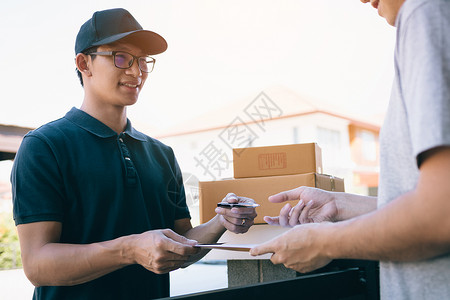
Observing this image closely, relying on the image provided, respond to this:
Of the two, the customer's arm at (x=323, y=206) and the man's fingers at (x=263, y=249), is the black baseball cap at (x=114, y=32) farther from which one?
the man's fingers at (x=263, y=249)

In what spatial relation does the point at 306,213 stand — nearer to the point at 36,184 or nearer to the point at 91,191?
the point at 91,191

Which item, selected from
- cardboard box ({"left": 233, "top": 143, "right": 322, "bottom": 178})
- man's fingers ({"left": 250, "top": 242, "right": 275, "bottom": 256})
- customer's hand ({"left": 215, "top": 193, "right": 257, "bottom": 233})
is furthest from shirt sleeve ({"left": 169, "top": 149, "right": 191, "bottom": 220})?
man's fingers ({"left": 250, "top": 242, "right": 275, "bottom": 256})

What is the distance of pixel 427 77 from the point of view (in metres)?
0.62

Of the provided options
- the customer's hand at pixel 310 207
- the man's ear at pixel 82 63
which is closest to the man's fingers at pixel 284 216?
the customer's hand at pixel 310 207

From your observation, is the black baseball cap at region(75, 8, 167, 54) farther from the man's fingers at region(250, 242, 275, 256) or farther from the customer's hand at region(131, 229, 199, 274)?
the man's fingers at region(250, 242, 275, 256)

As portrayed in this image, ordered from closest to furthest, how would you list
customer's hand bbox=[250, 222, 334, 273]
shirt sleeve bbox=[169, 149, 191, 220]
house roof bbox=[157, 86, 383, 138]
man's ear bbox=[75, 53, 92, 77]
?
customer's hand bbox=[250, 222, 334, 273] < man's ear bbox=[75, 53, 92, 77] < shirt sleeve bbox=[169, 149, 191, 220] < house roof bbox=[157, 86, 383, 138]

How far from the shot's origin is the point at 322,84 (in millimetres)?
15234

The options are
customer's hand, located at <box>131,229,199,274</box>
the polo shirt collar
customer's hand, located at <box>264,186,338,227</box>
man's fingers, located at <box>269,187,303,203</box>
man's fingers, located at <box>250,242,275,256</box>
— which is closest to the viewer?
man's fingers, located at <box>250,242,275,256</box>

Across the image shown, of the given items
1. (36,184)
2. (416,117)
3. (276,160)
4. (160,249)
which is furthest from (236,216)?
(416,117)

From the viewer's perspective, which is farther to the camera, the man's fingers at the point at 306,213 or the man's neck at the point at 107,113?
the man's neck at the point at 107,113

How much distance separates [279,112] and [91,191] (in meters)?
11.0

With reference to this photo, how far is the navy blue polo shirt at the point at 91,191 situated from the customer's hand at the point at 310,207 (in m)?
0.57

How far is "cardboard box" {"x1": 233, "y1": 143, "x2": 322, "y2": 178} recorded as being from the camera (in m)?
2.20

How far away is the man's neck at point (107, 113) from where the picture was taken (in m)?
1.68
